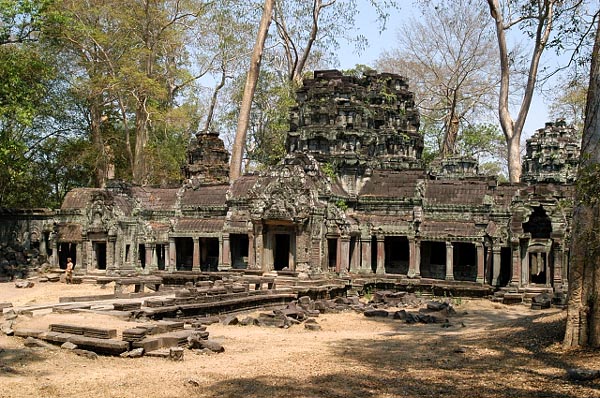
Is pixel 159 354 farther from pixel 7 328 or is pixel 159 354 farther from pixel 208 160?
pixel 208 160

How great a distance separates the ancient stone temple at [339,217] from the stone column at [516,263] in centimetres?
4

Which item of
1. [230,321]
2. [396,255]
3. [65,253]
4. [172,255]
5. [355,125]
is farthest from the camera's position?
[65,253]

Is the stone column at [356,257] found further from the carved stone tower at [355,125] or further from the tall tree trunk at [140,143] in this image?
the tall tree trunk at [140,143]

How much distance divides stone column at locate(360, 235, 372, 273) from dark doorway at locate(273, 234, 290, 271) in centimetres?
317

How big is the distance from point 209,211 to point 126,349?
60.3 feet

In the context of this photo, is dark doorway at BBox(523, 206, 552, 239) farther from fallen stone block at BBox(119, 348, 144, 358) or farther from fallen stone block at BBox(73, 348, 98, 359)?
fallen stone block at BBox(73, 348, 98, 359)

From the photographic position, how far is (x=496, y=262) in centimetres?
2658

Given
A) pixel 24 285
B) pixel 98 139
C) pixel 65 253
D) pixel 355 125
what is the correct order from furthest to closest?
pixel 98 139 < pixel 65 253 < pixel 355 125 < pixel 24 285

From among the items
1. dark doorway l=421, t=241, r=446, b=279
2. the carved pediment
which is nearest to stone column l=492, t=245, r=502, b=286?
dark doorway l=421, t=241, r=446, b=279

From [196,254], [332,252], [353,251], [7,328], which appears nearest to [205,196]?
[196,254]

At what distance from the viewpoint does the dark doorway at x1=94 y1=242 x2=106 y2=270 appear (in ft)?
103

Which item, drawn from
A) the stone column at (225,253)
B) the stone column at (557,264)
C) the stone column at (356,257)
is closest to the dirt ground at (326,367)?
the stone column at (557,264)

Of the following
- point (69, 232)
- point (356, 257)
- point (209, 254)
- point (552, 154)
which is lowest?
point (209, 254)

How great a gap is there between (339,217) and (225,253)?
17.6 feet
